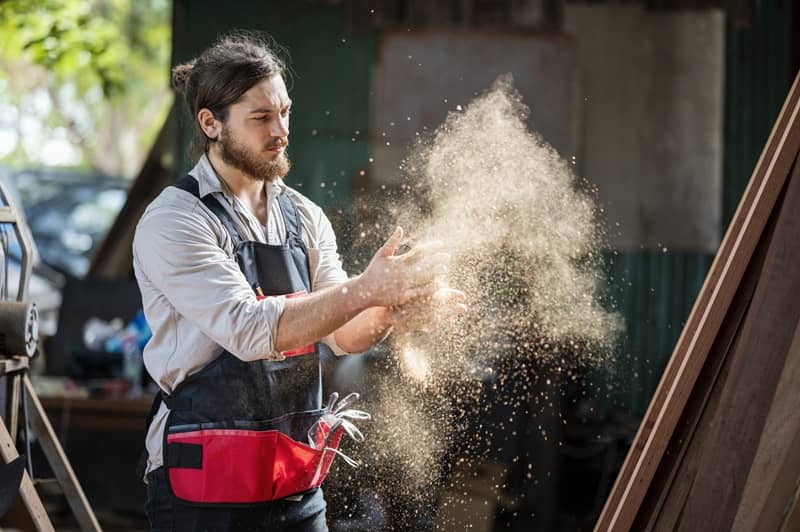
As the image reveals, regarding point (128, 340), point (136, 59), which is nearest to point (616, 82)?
point (128, 340)

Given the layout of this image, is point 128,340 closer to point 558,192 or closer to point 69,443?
point 69,443

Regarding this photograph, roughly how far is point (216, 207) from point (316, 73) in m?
2.03

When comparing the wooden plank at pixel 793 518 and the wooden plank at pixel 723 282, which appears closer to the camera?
the wooden plank at pixel 793 518

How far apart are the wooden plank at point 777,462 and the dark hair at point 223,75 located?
1438 millimetres

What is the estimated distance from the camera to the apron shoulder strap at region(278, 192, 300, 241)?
101 inches

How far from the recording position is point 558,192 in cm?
320

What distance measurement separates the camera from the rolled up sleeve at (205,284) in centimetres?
222

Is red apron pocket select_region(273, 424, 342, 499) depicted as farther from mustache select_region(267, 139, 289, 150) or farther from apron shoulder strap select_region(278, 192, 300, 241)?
mustache select_region(267, 139, 289, 150)

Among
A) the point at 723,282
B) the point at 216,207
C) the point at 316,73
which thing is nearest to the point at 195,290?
the point at 216,207

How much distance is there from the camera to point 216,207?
7.88 ft

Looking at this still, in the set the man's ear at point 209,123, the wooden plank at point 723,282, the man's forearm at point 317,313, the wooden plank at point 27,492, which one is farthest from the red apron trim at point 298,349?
the wooden plank at point 723,282

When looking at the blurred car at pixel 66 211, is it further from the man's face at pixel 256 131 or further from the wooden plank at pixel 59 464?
the man's face at pixel 256 131

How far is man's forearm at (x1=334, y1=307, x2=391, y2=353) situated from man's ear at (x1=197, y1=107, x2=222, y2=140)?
576mm

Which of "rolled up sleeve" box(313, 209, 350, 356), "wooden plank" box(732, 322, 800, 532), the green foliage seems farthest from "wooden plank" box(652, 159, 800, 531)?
the green foliage
